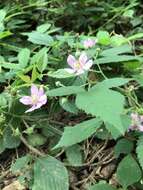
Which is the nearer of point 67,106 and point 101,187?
point 101,187

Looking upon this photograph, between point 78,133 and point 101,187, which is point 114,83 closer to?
point 78,133

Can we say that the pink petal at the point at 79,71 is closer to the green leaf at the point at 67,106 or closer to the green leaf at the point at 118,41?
the green leaf at the point at 67,106

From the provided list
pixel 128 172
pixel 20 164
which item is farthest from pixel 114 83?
pixel 20 164

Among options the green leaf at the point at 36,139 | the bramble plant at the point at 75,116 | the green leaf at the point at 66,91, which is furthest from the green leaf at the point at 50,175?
the green leaf at the point at 66,91

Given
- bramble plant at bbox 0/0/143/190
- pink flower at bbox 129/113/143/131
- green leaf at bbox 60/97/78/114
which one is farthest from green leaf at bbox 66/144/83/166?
pink flower at bbox 129/113/143/131

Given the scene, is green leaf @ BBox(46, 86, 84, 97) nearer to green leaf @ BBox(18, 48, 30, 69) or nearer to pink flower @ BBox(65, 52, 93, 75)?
pink flower @ BBox(65, 52, 93, 75)
